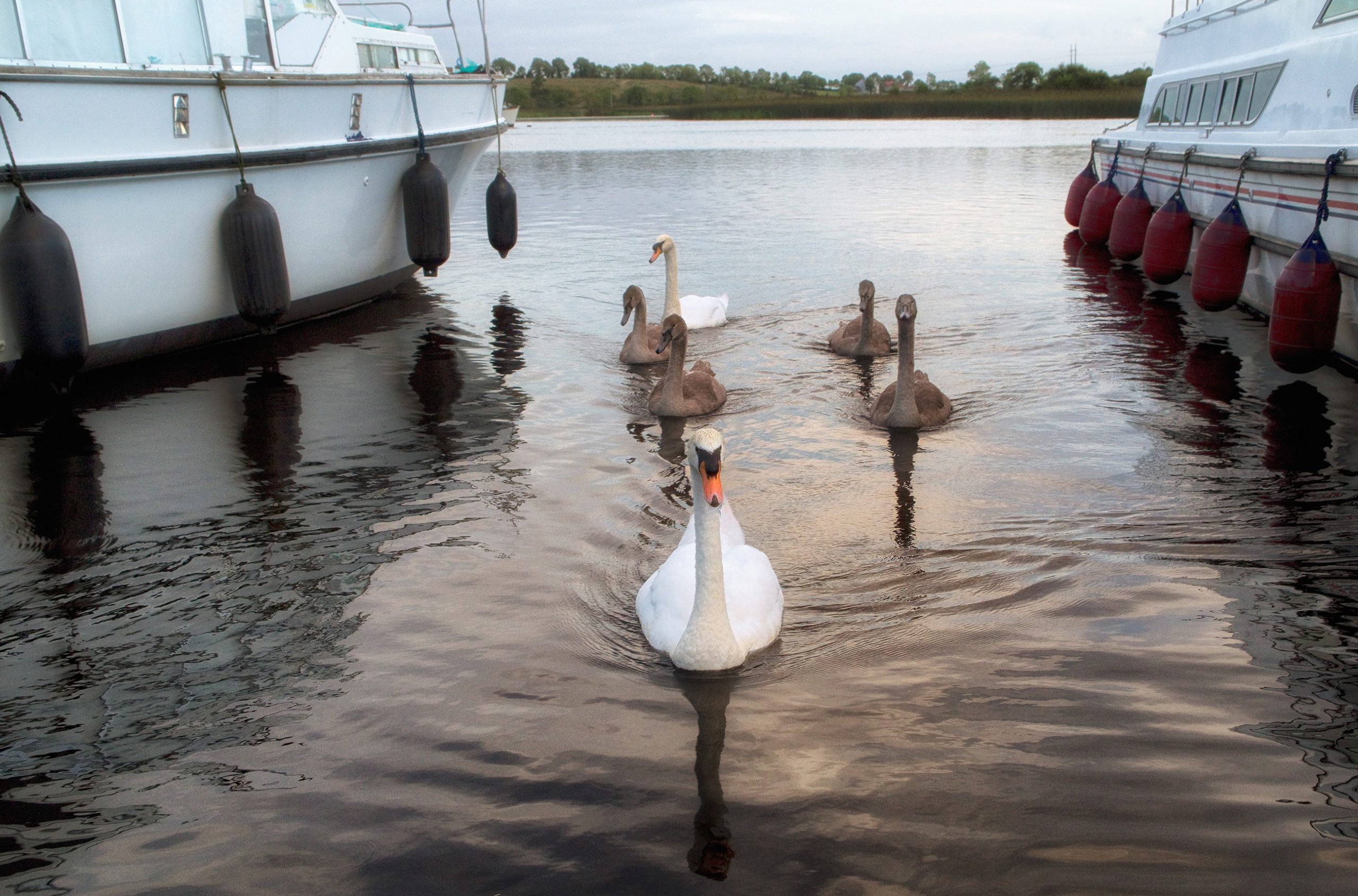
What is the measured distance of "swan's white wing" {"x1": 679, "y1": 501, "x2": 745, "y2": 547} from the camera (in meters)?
5.96

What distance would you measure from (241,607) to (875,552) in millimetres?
3579

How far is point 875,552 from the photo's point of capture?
258 inches

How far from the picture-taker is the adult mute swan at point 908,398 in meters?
8.99

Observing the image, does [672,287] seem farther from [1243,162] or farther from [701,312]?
[1243,162]

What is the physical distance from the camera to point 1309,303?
9156 millimetres

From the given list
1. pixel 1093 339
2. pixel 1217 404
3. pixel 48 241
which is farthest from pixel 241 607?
pixel 1093 339

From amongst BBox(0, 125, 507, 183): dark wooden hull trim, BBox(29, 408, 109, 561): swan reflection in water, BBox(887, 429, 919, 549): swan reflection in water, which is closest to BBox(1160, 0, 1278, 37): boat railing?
BBox(887, 429, 919, 549): swan reflection in water

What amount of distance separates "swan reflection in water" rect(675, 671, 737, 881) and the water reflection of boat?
173cm

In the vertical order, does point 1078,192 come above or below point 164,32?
below

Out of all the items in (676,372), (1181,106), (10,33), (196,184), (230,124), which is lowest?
(676,372)

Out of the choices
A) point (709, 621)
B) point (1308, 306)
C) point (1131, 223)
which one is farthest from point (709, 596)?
point (1131, 223)

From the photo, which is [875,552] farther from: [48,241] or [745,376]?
[48,241]

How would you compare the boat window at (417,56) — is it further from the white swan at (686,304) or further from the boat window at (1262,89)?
the boat window at (1262,89)

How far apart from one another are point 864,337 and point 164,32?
7735 millimetres
